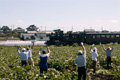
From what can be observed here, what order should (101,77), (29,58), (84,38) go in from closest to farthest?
(101,77), (29,58), (84,38)

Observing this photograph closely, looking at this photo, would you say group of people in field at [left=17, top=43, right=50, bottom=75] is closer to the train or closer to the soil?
the soil

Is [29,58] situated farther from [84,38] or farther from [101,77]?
[84,38]

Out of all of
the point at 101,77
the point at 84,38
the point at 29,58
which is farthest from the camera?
the point at 84,38

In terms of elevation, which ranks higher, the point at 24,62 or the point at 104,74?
the point at 24,62

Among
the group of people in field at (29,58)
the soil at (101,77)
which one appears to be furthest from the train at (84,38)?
the soil at (101,77)

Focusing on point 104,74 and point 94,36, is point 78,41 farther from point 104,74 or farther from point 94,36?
point 104,74

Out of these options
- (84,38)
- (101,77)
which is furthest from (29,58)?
(84,38)

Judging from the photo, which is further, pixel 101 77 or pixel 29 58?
pixel 29 58

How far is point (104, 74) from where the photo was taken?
37.3ft

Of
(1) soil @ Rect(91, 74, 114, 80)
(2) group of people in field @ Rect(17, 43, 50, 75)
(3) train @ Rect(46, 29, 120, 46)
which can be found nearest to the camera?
(2) group of people in field @ Rect(17, 43, 50, 75)

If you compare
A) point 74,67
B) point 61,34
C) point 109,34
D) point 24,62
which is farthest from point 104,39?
point 24,62

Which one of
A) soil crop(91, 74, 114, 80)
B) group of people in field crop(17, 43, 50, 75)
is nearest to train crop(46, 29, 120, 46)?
group of people in field crop(17, 43, 50, 75)

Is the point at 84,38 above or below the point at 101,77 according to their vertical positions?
above

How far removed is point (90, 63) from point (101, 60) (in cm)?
208
